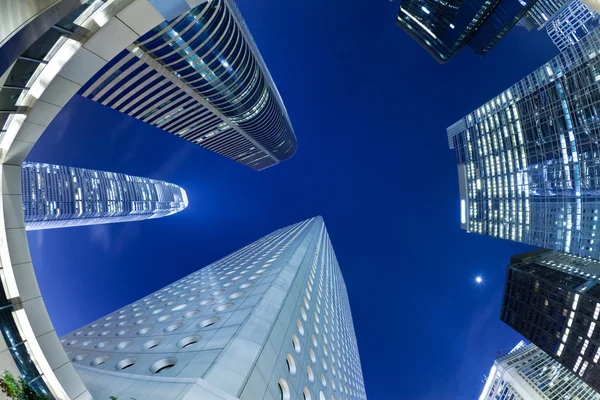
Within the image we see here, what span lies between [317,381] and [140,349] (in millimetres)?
13068

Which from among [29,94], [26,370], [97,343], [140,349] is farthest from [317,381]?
[29,94]

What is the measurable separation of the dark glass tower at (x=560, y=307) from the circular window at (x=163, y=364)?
11339 cm

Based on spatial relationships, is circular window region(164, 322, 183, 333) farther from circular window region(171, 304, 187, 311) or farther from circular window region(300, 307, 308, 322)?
circular window region(300, 307, 308, 322)

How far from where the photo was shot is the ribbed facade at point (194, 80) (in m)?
57.1

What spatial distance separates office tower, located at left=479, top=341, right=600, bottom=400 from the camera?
299 ft

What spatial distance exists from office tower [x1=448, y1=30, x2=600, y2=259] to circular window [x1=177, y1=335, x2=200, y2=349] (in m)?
90.7

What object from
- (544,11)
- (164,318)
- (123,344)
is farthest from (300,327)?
(544,11)

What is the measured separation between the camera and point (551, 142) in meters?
75.7

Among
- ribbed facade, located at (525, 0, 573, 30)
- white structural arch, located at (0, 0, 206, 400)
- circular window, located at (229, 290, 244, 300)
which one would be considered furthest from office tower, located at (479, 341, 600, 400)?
ribbed facade, located at (525, 0, 573, 30)

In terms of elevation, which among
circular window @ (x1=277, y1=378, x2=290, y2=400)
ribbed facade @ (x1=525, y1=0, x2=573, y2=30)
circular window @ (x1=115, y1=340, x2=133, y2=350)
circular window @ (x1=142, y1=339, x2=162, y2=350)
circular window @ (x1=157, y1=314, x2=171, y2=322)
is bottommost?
circular window @ (x1=277, y1=378, x2=290, y2=400)

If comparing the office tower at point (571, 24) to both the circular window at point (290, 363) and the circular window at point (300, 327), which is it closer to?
the circular window at point (300, 327)

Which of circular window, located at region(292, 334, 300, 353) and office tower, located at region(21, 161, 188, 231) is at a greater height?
office tower, located at region(21, 161, 188, 231)

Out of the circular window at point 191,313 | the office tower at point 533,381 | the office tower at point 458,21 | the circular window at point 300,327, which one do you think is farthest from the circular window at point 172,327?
the office tower at point 458,21

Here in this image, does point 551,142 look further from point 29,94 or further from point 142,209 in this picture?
point 142,209
